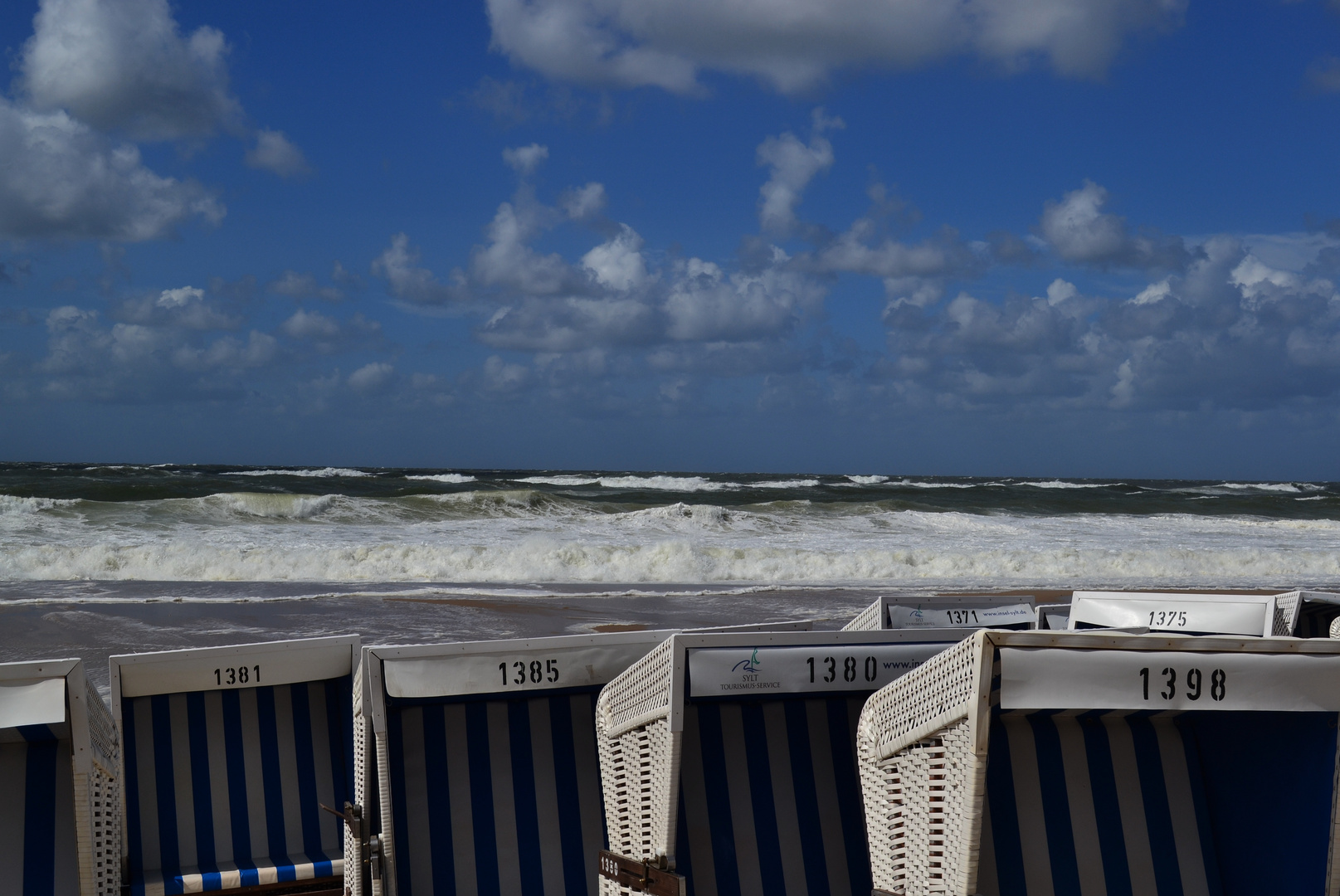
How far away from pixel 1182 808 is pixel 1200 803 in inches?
2.5


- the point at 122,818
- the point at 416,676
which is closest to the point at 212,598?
the point at 122,818

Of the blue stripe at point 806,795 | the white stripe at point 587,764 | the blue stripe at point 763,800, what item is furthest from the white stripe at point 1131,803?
the white stripe at point 587,764

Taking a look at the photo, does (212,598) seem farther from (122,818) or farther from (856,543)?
(856,543)

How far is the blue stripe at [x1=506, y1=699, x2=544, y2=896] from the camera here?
13.0 feet

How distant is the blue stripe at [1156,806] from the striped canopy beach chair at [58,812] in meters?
3.11

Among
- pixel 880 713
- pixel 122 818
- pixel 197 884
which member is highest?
pixel 880 713

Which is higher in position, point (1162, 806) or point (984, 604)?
point (984, 604)

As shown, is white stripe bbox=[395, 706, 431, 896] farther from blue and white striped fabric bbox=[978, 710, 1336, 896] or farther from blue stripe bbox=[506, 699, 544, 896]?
blue and white striped fabric bbox=[978, 710, 1336, 896]

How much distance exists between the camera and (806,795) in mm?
3844

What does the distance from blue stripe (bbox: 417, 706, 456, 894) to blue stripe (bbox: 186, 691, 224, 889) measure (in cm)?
101

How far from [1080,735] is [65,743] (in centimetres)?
320

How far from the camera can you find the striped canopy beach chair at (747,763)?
135 inches

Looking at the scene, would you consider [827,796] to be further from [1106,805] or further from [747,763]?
[1106,805]

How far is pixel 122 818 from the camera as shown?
13.4 ft
